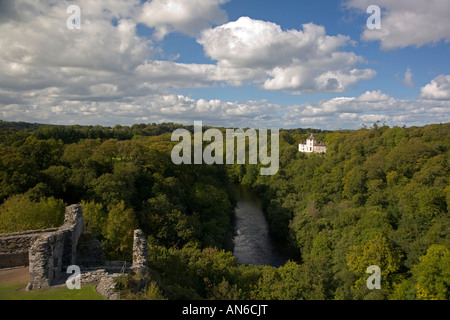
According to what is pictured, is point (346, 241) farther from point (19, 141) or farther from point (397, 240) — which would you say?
point (19, 141)

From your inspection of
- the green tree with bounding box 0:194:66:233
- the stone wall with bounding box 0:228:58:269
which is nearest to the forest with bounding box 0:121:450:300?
the green tree with bounding box 0:194:66:233

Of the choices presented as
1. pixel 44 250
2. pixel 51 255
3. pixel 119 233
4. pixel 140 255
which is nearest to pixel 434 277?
pixel 140 255

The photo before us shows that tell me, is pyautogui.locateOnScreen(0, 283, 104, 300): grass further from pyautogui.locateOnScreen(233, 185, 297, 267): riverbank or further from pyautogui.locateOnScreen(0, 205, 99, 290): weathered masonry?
pyautogui.locateOnScreen(233, 185, 297, 267): riverbank

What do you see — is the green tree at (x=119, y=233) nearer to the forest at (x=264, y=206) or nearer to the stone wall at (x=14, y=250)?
the forest at (x=264, y=206)

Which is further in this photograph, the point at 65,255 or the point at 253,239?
the point at 253,239

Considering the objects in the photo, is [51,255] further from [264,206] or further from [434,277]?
[264,206]
